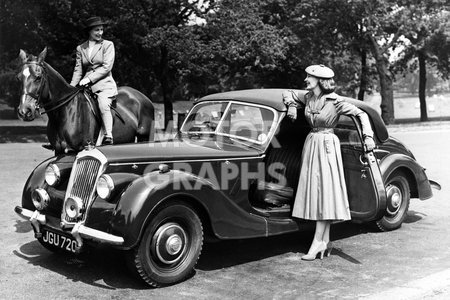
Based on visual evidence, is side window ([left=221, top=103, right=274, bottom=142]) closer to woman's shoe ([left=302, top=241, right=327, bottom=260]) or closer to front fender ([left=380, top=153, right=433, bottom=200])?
woman's shoe ([left=302, top=241, right=327, bottom=260])

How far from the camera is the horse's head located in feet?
21.7

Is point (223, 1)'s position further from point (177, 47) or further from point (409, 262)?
point (409, 262)

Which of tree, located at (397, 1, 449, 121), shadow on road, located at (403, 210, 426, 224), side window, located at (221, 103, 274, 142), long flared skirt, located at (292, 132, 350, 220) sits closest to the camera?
long flared skirt, located at (292, 132, 350, 220)

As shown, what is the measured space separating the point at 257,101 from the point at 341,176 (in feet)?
4.47

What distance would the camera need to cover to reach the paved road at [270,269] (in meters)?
4.63

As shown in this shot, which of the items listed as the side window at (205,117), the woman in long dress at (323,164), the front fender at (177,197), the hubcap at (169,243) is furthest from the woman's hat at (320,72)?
the hubcap at (169,243)

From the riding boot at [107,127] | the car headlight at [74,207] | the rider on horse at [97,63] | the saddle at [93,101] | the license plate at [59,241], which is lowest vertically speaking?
the license plate at [59,241]

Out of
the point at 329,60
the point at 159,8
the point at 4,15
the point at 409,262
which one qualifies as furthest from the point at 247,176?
the point at 329,60

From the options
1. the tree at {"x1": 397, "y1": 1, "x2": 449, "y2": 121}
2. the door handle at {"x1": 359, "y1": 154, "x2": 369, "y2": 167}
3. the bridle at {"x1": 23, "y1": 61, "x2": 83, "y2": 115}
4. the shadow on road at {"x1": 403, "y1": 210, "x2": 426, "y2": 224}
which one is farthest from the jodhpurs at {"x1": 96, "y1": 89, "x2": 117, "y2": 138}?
the tree at {"x1": 397, "y1": 1, "x2": 449, "y2": 121}

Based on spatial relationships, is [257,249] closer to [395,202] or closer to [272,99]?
[272,99]

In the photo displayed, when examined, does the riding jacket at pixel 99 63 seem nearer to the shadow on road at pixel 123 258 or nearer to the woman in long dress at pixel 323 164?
the shadow on road at pixel 123 258

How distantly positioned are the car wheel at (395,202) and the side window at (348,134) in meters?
0.91

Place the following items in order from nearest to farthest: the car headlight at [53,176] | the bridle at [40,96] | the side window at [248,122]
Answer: the car headlight at [53,176] → the side window at [248,122] → the bridle at [40,96]

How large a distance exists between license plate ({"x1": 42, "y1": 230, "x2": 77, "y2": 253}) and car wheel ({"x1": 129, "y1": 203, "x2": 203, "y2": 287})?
2.00 ft
